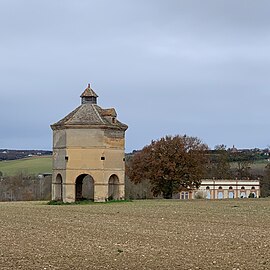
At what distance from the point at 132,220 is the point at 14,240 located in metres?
10.5

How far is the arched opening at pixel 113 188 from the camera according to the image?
55688 millimetres

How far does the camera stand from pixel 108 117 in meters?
55.8

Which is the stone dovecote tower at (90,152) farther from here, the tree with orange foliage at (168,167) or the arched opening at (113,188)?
the tree with orange foliage at (168,167)

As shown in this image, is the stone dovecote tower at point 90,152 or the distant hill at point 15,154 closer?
the stone dovecote tower at point 90,152

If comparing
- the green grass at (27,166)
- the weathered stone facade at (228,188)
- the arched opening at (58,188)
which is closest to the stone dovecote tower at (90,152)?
the arched opening at (58,188)

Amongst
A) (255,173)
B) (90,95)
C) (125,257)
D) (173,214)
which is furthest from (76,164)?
(255,173)

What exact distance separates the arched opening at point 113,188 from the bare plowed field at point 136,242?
19.4 metres

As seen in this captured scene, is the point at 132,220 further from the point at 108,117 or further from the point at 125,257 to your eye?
the point at 108,117

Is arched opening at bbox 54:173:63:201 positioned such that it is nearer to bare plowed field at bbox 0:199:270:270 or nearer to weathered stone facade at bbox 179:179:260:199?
bare plowed field at bbox 0:199:270:270

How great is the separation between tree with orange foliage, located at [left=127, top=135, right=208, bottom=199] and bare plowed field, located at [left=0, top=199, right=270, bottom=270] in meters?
32.4

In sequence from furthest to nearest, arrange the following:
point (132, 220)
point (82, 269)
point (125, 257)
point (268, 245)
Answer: point (132, 220) < point (268, 245) < point (125, 257) < point (82, 269)

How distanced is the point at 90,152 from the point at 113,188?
420 centimetres

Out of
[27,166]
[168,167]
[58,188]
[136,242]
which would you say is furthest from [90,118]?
[27,166]

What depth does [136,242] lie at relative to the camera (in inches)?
915
